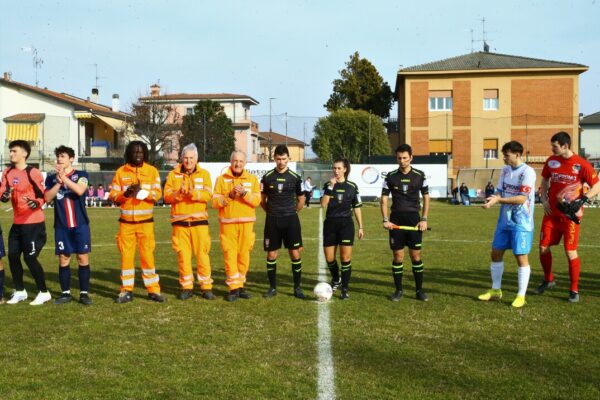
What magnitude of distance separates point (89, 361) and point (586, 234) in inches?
610

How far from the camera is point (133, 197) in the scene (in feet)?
25.2

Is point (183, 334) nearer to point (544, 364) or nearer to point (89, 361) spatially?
point (89, 361)

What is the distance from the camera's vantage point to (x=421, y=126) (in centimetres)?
4925

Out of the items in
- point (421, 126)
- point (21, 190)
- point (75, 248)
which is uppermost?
point (421, 126)

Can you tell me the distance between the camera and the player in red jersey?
782 centimetres

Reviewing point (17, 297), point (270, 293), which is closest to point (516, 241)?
point (270, 293)

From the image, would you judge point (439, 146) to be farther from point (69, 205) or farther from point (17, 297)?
point (17, 297)

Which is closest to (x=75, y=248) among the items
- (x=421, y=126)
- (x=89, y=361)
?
(x=89, y=361)

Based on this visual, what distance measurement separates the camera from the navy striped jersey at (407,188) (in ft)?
26.3

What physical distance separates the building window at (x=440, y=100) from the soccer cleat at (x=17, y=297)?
4615 cm

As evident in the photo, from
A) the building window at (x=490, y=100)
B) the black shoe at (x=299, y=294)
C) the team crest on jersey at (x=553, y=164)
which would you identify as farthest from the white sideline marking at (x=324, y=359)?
the building window at (x=490, y=100)

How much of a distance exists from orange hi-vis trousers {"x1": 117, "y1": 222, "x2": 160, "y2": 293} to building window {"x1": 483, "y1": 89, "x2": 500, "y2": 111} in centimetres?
4669

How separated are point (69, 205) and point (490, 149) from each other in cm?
4565

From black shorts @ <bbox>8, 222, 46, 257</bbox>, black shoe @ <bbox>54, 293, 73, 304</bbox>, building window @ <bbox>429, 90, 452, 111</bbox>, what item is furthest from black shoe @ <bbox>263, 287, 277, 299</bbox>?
building window @ <bbox>429, 90, 452, 111</bbox>
